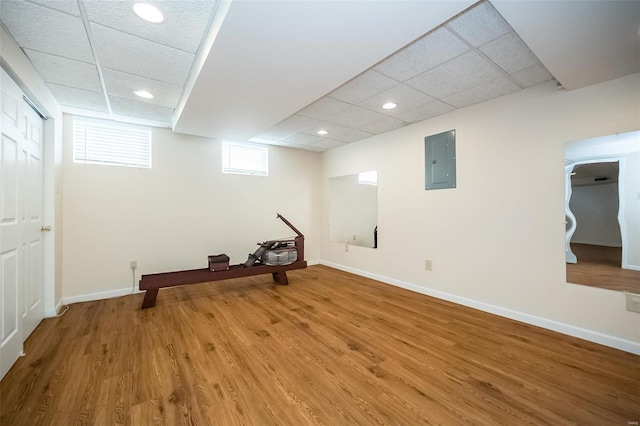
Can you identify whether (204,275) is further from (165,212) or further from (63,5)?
(63,5)

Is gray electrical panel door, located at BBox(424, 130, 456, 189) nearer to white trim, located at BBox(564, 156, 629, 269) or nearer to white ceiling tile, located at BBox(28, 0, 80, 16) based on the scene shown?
white trim, located at BBox(564, 156, 629, 269)

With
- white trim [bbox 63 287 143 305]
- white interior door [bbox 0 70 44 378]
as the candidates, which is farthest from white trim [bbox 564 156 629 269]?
white trim [bbox 63 287 143 305]

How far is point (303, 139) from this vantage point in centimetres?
440

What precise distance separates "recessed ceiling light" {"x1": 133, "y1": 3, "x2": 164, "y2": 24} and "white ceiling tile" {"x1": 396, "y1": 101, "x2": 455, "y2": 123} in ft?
8.82

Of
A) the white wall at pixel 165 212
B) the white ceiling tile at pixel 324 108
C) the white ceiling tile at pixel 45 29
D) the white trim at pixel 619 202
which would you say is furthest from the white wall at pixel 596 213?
the white ceiling tile at pixel 45 29

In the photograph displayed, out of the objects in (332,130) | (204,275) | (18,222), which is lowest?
(204,275)

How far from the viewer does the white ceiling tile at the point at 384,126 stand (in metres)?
3.53

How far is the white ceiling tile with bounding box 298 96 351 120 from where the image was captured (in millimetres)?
2901

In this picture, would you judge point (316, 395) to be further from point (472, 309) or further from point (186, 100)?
point (186, 100)

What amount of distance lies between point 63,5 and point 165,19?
1.89ft

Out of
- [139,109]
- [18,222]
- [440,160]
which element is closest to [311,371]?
[18,222]

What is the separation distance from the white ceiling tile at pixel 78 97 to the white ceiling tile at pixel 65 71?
115 millimetres

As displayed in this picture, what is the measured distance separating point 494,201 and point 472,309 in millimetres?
1286

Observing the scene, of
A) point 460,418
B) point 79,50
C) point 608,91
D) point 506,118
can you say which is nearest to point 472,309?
point 460,418
